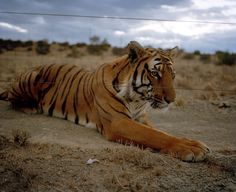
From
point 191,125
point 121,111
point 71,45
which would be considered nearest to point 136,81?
point 121,111

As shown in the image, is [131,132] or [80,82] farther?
[80,82]

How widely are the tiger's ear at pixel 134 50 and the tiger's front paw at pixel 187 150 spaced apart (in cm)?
125

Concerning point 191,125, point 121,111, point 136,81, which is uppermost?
point 136,81

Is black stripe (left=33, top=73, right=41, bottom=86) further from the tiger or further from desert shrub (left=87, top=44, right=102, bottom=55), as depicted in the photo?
desert shrub (left=87, top=44, right=102, bottom=55)

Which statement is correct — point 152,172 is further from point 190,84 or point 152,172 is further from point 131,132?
point 190,84

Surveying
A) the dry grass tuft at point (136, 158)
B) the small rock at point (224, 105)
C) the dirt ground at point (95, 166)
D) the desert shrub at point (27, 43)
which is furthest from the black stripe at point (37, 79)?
the desert shrub at point (27, 43)

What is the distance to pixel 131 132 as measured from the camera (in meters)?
4.38

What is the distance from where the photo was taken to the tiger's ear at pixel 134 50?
4656mm

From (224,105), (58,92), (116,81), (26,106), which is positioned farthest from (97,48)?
(116,81)

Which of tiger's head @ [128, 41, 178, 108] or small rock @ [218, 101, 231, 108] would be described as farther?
small rock @ [218, 101, 231, 108]

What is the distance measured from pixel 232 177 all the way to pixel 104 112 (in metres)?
1.85

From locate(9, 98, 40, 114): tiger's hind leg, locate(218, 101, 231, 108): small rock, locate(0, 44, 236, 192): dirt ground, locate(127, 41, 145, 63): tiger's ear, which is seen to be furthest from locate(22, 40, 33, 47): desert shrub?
locate(127, 41, 145, 63): tiger's ear

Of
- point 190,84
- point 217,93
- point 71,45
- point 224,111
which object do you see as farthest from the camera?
point 71,45

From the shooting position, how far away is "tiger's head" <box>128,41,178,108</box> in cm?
434
